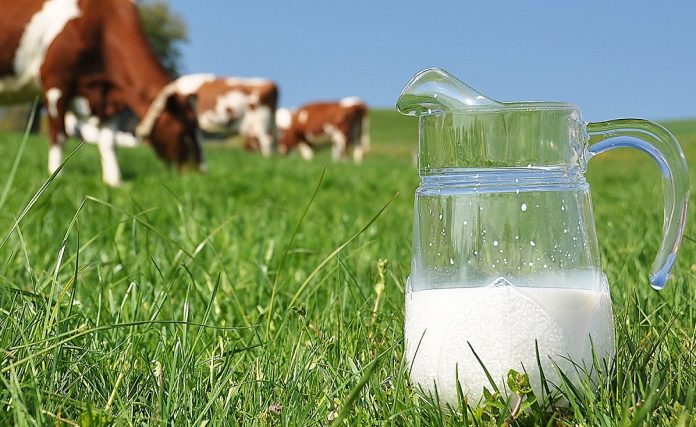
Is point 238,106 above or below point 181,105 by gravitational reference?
below

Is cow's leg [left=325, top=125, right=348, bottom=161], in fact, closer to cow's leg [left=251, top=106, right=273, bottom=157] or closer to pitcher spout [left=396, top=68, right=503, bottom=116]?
cow's leg [left=251, top=106, right=273, bottom=157]

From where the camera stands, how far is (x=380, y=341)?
1.83m

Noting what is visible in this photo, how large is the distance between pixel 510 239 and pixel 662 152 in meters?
0.31

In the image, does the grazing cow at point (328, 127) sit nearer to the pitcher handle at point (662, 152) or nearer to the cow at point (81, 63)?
the cow at point (81, 63)

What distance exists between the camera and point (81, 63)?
25.2 ft

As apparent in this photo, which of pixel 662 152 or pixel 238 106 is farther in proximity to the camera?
pixel 238 106

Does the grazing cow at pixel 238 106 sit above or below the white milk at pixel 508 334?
below

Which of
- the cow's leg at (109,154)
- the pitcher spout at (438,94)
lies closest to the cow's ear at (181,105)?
the cow's leg at (109,154)

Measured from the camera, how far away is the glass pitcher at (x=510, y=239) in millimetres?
1354

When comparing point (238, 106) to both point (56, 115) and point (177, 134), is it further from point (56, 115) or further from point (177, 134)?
point (56, 115)

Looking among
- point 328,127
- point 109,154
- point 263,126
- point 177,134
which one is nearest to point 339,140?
point 328,127

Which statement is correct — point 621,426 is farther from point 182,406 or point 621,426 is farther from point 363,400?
point 182,406

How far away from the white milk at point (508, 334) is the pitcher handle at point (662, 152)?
17 centimetres

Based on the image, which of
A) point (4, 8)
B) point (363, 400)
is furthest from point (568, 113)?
point (4, 8)
